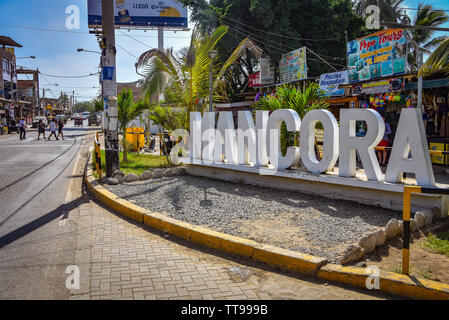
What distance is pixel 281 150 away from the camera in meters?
9.10

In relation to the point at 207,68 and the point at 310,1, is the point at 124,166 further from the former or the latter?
the point at 310,1

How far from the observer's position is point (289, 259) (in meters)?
4.45

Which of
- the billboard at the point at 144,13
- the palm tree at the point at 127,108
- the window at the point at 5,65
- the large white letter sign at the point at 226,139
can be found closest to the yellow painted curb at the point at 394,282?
the large white letter sign at the point at 226,139

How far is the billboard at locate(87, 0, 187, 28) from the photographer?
40938 mm

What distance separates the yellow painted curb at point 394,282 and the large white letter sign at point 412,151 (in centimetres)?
277

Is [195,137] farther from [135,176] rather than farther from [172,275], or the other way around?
[172,275]

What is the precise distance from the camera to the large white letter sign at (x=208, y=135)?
1024 cm


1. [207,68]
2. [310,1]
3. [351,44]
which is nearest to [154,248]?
[207,68]

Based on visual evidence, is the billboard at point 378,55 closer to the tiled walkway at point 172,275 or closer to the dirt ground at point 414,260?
the dirt ground at point 414,260

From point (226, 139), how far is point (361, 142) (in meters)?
3.64

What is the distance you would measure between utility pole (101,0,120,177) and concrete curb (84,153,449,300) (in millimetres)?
3389

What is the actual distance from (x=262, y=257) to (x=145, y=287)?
155 centimetres

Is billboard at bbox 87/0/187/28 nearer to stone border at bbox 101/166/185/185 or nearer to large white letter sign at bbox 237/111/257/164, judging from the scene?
stone border at bbox 101/166/185/185

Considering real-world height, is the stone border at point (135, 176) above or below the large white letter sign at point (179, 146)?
below
